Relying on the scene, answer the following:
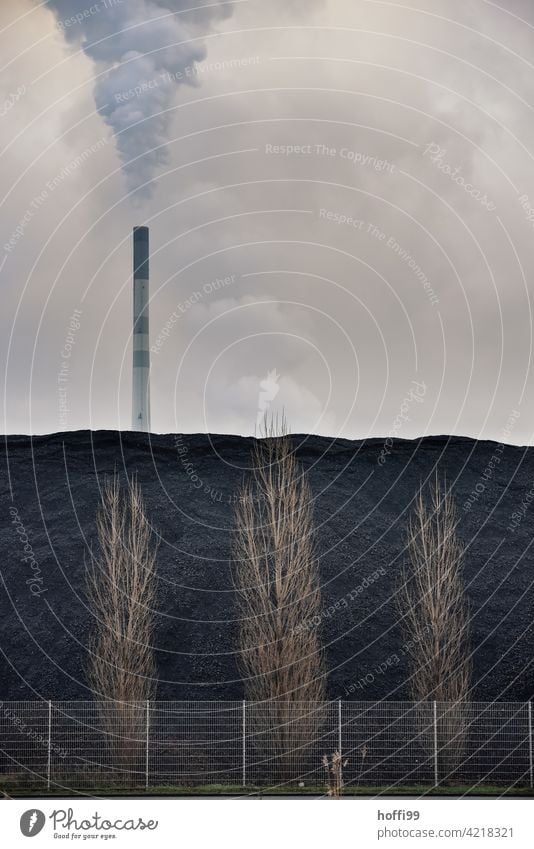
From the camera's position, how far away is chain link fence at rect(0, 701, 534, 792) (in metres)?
27.6

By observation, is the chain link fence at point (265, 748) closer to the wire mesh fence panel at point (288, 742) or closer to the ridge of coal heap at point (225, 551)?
the wire mesh fence panel at point (288, 742)

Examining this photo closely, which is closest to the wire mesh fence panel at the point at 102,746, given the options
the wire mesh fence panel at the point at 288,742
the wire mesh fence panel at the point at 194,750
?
the wire mesh fence panel at the point at 194,750

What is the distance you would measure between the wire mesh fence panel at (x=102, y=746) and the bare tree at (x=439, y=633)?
7.11m

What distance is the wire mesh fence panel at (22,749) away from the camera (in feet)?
88.1

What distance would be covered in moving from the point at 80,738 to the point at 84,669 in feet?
11.4

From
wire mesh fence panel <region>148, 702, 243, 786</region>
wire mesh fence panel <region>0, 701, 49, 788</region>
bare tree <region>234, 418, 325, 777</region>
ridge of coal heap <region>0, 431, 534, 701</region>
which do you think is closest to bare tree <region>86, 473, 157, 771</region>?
wire mesh fence panel <region>148, 702, 243, 786</region>

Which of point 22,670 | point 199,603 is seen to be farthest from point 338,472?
point 22,670

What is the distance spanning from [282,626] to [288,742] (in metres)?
3.24

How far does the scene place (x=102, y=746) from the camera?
2848 cm
